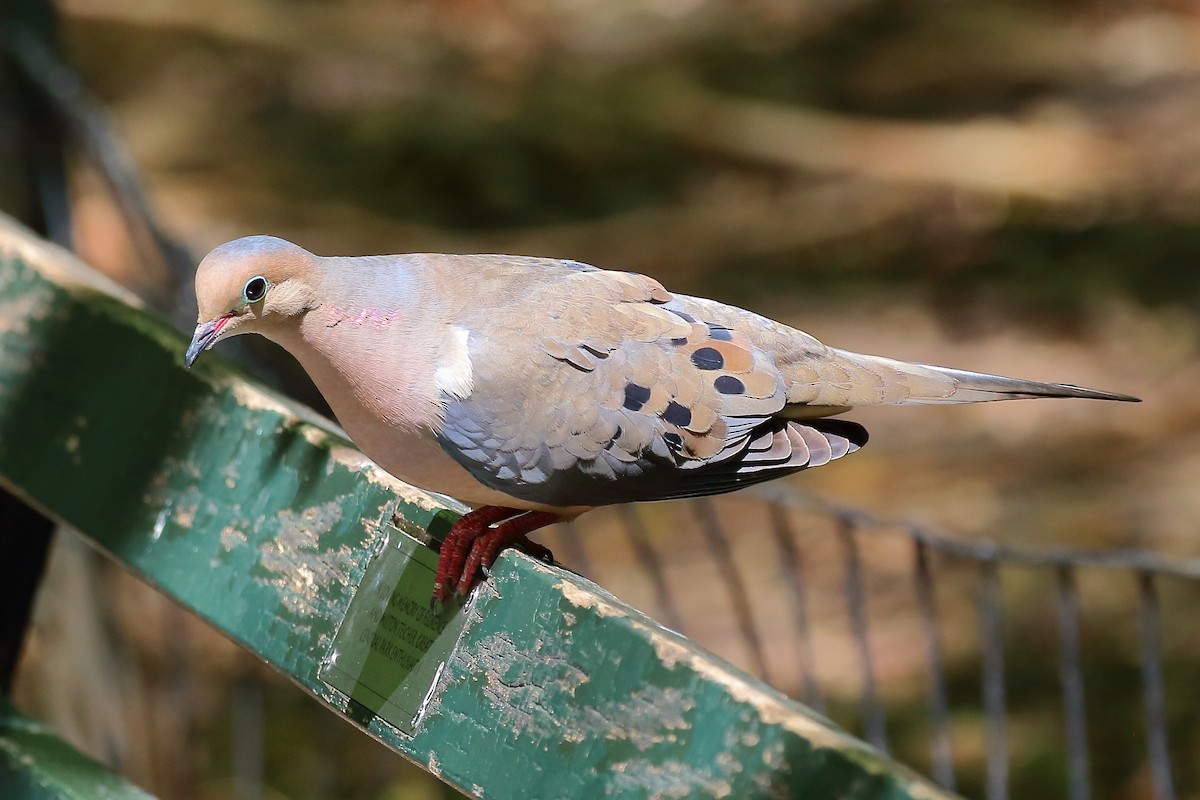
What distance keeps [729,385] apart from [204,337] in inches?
23.7

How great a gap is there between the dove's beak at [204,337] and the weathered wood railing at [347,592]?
0.98 ft

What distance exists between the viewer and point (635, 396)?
1480mm

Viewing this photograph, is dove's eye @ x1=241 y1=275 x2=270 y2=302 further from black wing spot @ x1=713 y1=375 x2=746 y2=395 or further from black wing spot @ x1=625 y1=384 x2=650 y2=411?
black wing spot @ x1=713 y1=375 x2=746 y2=395

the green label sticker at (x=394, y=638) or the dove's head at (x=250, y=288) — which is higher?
the dove's head at (x=250, y=288)

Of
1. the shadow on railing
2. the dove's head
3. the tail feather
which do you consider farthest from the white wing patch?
the shadow on railing

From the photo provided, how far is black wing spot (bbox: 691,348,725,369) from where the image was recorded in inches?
59.8

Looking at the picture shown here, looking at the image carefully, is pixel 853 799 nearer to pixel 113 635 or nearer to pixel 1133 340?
pixel 113 635

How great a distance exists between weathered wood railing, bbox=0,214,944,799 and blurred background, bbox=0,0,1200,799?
89.7 inches

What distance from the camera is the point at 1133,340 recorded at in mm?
5582

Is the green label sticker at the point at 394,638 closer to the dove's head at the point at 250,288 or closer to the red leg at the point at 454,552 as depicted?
the red leg at the point at 454,552

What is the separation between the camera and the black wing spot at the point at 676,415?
1.49 meters

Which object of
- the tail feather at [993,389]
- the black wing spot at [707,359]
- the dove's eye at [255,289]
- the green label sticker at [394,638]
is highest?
the tail feather at [993,389]

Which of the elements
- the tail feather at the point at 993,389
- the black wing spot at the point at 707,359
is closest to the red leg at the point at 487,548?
the black wing spot at the point at 707,359

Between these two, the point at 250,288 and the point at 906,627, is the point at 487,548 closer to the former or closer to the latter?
the point at 250,288
